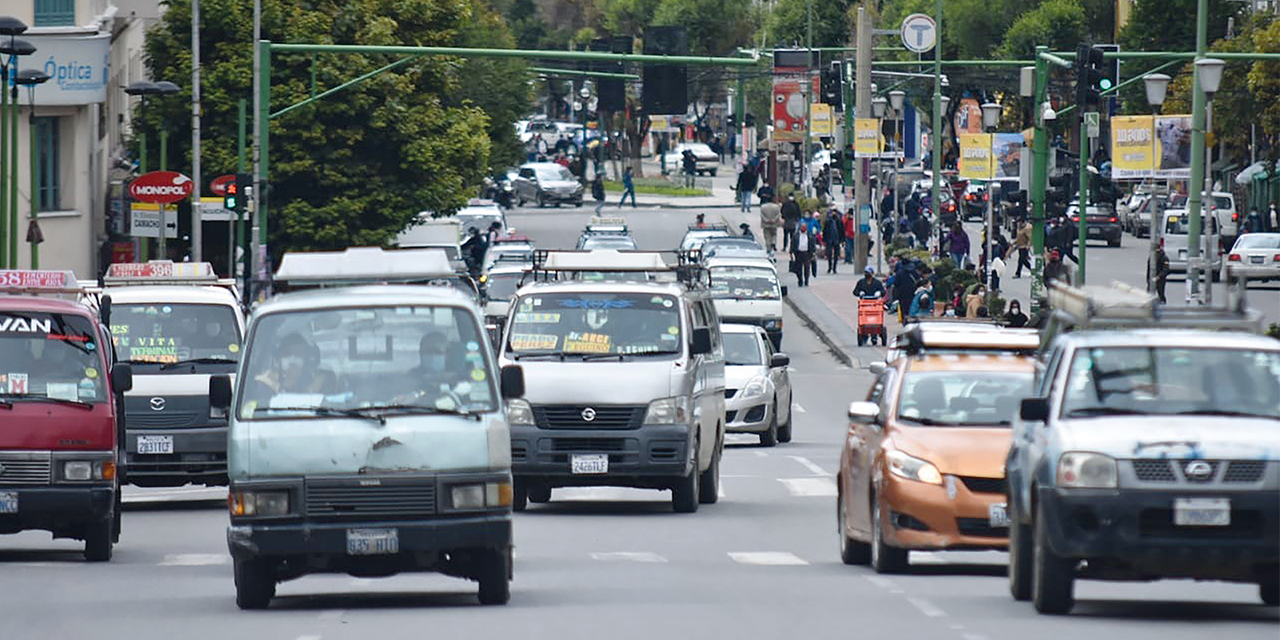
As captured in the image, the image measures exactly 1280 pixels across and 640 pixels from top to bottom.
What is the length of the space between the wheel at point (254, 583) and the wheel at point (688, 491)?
8.33m

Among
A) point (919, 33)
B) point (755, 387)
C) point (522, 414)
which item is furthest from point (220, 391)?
point (919, 33)

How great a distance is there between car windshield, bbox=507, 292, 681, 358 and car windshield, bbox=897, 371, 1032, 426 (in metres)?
5.57

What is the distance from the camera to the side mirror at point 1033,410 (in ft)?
46.0

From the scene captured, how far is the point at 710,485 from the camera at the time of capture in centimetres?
2431

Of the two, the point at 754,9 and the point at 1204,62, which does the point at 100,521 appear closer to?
the point at 1204,62

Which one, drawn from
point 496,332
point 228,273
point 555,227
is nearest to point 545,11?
point 555,227

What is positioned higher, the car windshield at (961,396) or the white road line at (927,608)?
the car windshield at (961,396)

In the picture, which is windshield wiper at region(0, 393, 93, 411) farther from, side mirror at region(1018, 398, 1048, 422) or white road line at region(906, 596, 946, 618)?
side mirror at region(1018, 398, 1048, 422)

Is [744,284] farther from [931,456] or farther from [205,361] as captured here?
[931,456]

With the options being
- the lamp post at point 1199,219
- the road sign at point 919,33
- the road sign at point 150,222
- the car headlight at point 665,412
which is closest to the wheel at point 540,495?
the car headlight at point 665,412

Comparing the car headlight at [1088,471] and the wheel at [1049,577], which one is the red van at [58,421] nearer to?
the wheel at [1049,577]

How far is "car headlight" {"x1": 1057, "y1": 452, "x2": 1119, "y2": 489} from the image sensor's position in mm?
13430

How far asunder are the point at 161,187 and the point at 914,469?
2988 centimetres

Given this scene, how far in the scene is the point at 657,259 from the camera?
24.8 meters
